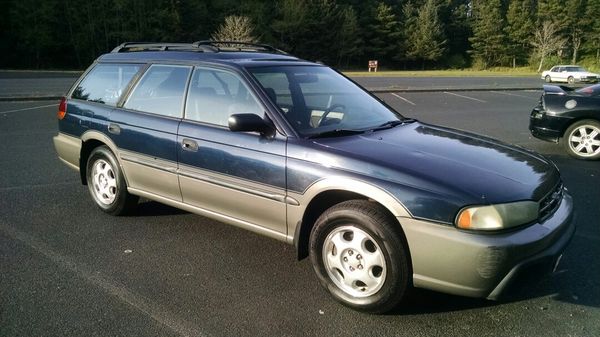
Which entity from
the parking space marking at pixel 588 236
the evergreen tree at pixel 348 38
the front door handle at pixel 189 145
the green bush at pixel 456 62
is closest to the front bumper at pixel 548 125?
the parking space marking at pixel 588 236

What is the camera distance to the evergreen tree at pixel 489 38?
7444 cm

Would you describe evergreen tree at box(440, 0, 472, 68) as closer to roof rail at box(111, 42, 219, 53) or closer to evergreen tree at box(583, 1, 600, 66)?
evergreen tree at box(583, 1, 600, 66)

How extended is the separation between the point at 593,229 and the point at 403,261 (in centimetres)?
280

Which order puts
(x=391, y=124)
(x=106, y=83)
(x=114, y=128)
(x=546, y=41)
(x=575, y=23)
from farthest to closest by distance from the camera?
(x=575, y=23) → (x=546, y=41) → (x=106, y=83) → (x=114, y=128) → (x=391, y=124)

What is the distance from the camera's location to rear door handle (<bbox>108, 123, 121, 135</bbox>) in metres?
4.66

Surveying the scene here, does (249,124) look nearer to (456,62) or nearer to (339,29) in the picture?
(339,29)

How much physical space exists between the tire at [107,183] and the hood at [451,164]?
2.35 metres

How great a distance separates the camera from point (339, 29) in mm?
65188

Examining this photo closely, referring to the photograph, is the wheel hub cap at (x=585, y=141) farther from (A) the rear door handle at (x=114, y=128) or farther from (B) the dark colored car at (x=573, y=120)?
(A) the rear door handle at (x=114, y=128)

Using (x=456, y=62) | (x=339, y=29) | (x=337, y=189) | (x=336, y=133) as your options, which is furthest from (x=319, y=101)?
(x=456, y=62)

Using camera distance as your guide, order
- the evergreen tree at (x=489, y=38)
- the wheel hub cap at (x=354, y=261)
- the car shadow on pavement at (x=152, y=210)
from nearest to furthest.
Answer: the wheel hub cap at (x=354, y=261) < the car shadow on pavement at (x=152, y=210) < the evergreen tree at (x=489, y=38)

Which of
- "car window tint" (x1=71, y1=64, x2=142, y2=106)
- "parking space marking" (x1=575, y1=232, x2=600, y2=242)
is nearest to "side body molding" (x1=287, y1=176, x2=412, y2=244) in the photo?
"car window tint" (x1=71, y1=64, x2=142, y2=106)

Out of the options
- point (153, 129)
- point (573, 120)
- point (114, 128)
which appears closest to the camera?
point (153, 129)

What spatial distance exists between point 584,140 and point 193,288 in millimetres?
7310
